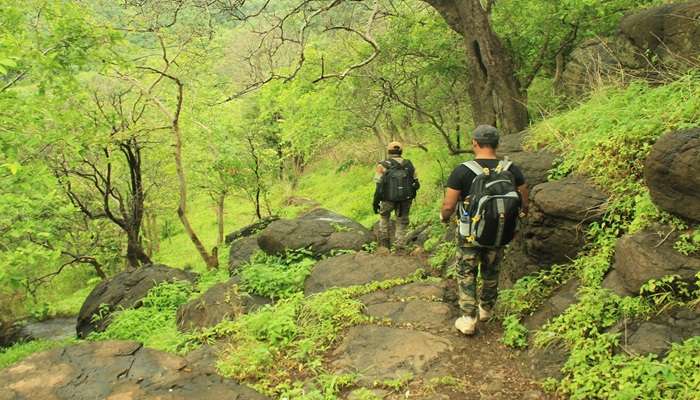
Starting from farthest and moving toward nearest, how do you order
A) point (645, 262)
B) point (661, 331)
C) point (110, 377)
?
1. point (645, 262)
2. point (661, 331)
3. point (110, 377)

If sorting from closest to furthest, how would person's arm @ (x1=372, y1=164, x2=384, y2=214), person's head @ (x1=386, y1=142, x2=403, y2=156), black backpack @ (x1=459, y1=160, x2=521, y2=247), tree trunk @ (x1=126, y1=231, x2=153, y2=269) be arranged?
1. black backpack @ (x1=459, y1=160, x2=521, y2=247)
2. person's head @ (x1=386, y1=142, x2=403, y2=156)
3. person's arm @ (x1=372, y1=164, x2=384, y2=214)
4. tree trunk @ (x1=126, y1=231, x2=153, y2=269)

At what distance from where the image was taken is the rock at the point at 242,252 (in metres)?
11.9

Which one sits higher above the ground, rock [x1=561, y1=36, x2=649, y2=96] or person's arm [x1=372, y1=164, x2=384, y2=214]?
rock [x1=561, y1=36, x2=649, y2=96]

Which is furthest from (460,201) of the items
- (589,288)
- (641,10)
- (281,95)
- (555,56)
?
(281,95)

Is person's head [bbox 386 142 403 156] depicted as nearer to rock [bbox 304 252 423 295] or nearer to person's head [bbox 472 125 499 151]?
rock [bbox 304 252 423 295]

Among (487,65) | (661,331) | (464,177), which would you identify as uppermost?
(487,65)

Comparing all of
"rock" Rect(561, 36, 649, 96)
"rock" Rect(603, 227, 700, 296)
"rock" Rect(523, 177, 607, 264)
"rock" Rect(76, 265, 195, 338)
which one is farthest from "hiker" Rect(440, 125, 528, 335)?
"rock" Rect(76, 265, 195, 338)

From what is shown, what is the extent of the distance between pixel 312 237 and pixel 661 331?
759 centimetres

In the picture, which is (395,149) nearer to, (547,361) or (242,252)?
(547,361)

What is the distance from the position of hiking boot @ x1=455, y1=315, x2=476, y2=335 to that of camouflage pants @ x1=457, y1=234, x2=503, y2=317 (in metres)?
0.06

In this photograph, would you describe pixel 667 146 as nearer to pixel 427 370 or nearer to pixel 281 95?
pixel 427 370

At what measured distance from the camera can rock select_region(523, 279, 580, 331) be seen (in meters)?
5.09

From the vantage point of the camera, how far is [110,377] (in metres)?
3.96

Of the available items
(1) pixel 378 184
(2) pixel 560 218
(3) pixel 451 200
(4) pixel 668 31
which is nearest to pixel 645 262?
(2) pixel 560 218
